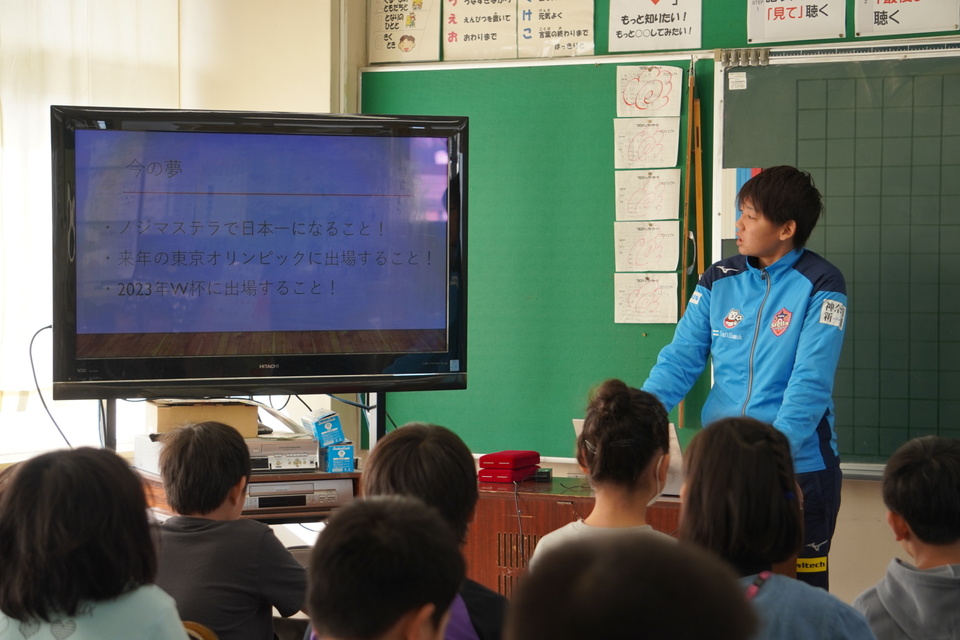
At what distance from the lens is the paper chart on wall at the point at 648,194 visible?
11.7ft

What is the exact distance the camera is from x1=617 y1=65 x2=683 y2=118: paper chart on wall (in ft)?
11.7

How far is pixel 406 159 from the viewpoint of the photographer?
294cm

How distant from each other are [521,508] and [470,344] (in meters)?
1.17

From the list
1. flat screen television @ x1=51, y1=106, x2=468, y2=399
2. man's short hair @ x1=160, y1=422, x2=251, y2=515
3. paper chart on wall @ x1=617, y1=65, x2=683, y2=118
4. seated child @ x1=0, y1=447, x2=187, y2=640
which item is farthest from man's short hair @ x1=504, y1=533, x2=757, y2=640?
paper chart on wall @ x1=617, y1=65, x2=683, y2=118

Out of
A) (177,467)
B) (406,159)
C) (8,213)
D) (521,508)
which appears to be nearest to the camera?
(177,467)

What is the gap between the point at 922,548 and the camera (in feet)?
5.34

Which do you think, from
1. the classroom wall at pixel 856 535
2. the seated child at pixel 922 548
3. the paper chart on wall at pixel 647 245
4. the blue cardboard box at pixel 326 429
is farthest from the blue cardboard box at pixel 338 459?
the classroom wall at pixel 856 535

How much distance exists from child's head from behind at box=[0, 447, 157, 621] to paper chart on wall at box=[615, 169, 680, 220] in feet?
8.38

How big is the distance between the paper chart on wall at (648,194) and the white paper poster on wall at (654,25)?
0.48 m

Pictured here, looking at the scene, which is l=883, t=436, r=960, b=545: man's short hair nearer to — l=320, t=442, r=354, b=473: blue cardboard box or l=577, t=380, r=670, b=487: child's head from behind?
l=577, t=380, r=670, b=487: child's head from behind

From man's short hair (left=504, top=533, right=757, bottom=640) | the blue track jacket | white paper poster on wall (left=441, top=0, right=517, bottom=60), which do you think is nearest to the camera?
man's short hair (left=504, top=533, right=757, bottom=640)

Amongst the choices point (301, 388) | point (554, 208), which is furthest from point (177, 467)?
point (554, 208)

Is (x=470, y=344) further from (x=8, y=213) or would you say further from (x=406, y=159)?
(x=8, y=213)

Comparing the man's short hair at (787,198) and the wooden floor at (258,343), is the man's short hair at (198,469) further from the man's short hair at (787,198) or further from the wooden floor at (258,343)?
the man's short hair at (787,198)
